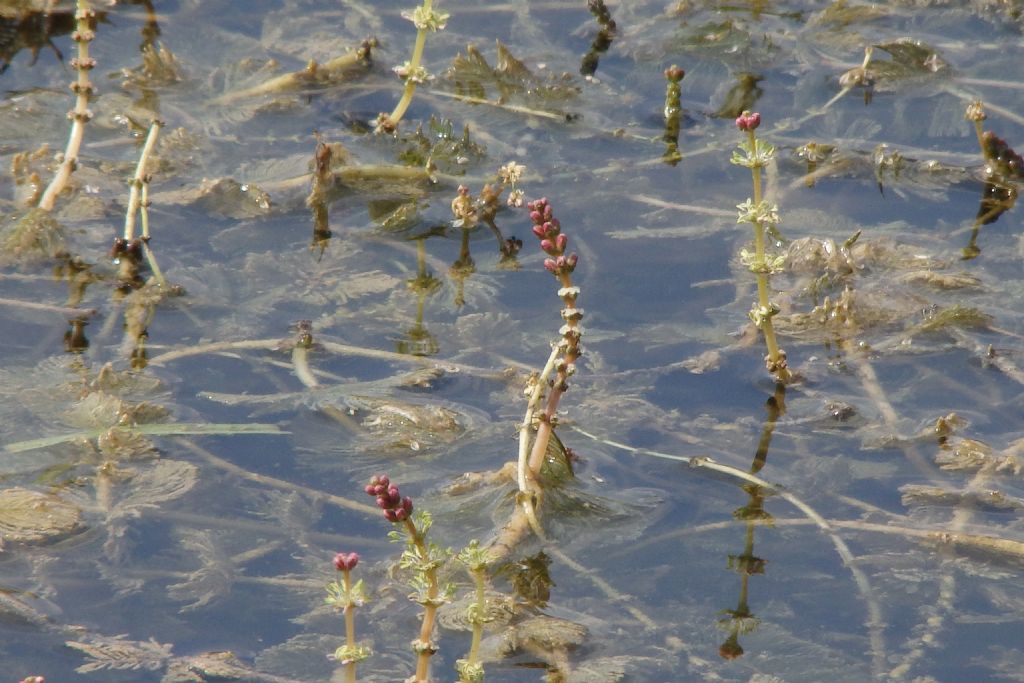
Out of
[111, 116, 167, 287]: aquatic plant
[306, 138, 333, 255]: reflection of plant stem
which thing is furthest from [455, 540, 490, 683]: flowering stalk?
[306, 138, 333, 255]: reflection of plant stem

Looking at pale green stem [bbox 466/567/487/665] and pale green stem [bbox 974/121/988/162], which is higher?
pale green stem [bbox 974/121/988/162]

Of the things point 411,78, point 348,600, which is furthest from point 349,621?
point 411,78

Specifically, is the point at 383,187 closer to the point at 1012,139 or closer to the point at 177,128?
the point at 177,128

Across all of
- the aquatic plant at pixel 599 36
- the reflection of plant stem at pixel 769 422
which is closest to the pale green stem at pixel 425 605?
the reflection of plant stem at pixel 769 422

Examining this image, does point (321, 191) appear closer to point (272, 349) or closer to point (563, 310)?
point (272, 349)

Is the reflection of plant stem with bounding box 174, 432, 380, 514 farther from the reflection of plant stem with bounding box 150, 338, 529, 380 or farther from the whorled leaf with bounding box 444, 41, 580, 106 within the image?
the whorled leaf with bounding box 444, 41, 580, 106

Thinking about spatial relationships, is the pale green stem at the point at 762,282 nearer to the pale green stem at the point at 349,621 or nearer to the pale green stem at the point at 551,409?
the pale green stem at the point at 551,409
